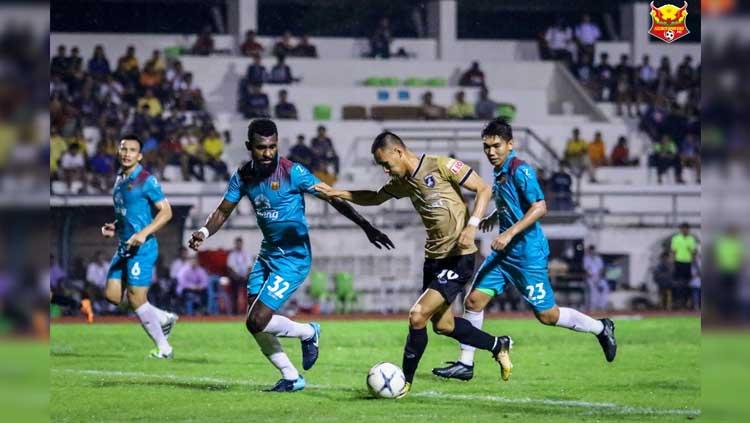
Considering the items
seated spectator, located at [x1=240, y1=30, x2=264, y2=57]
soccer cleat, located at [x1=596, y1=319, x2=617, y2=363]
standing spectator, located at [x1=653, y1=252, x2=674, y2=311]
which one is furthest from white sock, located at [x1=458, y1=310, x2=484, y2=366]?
seated spectator, located at [x1=240, y1=30, x2=264, y2=57]

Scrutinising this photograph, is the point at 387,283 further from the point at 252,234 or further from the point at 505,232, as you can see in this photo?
the point at 505,232

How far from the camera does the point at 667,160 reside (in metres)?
26.8

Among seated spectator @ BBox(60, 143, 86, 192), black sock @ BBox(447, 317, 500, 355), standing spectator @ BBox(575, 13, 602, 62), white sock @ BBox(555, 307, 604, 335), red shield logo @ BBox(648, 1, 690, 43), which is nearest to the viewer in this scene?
black sock @ BBox(447, 317, 500, 355)

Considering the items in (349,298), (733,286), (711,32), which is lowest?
(349,298)

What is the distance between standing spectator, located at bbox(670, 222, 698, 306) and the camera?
23969 millimetres

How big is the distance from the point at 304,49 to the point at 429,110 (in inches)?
126

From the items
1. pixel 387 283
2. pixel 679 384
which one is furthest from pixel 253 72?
pixel 679 384

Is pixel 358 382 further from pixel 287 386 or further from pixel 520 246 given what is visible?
pixel 520 246

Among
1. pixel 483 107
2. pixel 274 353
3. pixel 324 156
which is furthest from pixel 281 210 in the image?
pixel 483 107

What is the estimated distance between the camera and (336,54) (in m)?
28.2

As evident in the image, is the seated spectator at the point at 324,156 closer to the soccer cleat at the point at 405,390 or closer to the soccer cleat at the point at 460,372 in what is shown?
the soccer cleat at the point at 460,372

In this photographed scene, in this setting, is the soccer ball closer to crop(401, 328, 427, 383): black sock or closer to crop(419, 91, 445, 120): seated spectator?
crop(401, 328, 427, 383): black sock

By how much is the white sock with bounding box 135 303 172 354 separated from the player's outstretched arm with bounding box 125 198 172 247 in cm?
124

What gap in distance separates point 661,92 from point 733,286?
72.8 ft
